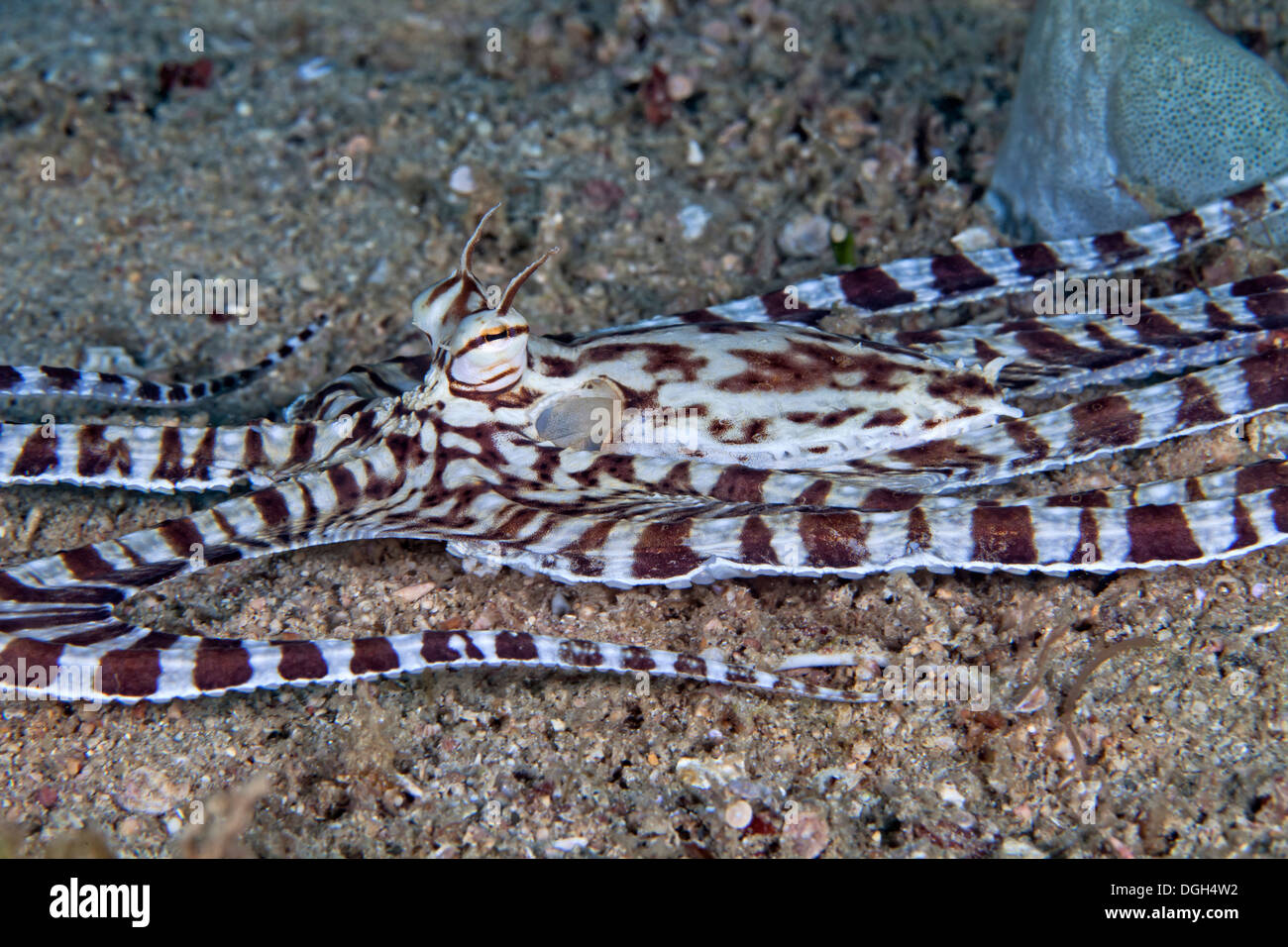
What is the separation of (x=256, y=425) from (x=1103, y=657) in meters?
3.81

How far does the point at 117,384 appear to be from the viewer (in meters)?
4.96

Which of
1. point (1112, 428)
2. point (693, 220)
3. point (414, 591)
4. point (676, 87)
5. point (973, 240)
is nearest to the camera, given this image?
point (1112, 428)

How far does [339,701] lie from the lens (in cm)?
412

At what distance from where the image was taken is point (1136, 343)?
190 inches

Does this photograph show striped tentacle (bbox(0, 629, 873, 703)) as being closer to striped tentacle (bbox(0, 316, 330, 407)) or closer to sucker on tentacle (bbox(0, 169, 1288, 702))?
sucker on tentacle (bbox(0, 169, 1288, 702))

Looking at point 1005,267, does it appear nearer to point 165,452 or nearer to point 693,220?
point 693,220

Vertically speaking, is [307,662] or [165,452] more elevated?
[165,452]

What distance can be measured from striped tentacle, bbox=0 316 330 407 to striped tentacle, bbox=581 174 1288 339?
94.6 inches

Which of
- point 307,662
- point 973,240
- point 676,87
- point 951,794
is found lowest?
point 951,794

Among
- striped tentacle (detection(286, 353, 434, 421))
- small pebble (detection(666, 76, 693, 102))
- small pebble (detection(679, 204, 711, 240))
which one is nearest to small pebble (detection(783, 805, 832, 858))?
striped tentacle (detection(286, 353, 434, 421))

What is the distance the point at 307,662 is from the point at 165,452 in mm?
1262

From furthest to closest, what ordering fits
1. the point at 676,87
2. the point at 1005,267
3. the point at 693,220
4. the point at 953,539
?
the point at 676,87, the point at 693,220, the point at 1005,267, the point at 953,539

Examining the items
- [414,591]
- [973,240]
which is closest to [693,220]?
[973,240]

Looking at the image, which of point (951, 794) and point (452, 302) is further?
point (452, 302)
